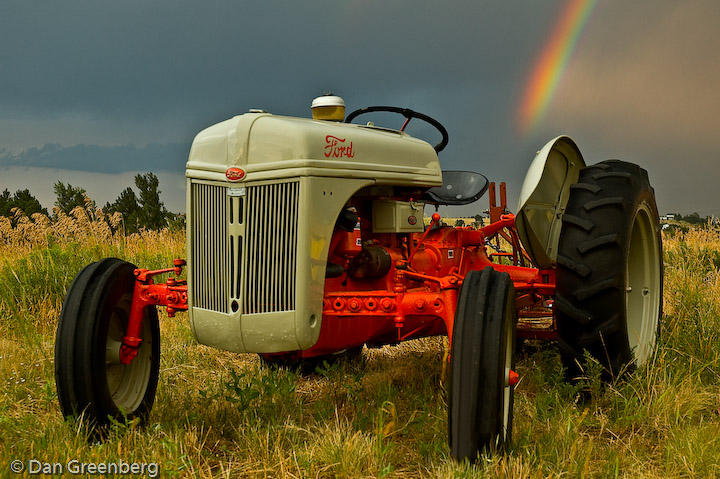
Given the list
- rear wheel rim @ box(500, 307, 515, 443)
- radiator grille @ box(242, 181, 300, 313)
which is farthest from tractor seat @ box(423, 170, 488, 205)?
radiator grille @ box(242, 181, 300, 313)

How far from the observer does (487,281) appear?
3.04 meters

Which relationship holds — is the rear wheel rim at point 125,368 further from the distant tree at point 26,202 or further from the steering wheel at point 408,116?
the distant tree at point 26,202

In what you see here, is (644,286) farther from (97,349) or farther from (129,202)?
(129,202)

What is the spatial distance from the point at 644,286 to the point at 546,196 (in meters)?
0.99

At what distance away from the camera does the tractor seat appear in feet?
15.6

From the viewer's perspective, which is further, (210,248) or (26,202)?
(26,202)

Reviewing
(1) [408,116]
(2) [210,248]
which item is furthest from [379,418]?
(1) [408,116]

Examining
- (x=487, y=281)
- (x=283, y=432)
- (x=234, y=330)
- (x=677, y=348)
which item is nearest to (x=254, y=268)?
(x=234, y=330)

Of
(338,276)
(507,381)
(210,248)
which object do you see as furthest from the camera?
(338,276)

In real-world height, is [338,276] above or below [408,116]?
below

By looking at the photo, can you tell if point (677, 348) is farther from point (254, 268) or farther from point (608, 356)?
point (254, 268)

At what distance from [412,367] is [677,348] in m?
2.00

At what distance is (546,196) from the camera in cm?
455

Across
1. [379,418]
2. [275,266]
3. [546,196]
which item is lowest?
[379,418]
